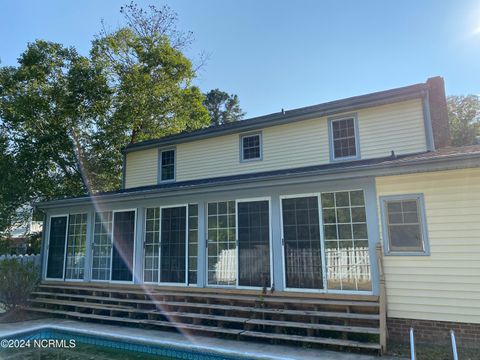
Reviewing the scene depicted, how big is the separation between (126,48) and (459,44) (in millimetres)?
17948

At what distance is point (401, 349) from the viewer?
18.4ft

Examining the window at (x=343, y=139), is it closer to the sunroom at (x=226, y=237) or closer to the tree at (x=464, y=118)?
the sunroom at (x=226, y=237)

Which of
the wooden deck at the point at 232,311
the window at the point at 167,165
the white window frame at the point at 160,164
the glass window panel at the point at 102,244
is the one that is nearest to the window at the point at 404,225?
the wooden deck at the point at 232,311

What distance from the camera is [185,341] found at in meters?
6.46

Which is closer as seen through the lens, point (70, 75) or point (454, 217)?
point (454, 217)

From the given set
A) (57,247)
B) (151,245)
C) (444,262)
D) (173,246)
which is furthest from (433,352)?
(57,247)

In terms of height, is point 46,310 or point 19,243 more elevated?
point 19,243

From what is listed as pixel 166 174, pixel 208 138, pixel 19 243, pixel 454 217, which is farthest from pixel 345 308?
pixel 19 243

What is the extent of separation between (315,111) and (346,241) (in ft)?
14.0

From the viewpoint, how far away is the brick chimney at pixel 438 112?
28.2ft

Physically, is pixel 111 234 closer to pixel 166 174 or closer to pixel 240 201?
pixel 166 174

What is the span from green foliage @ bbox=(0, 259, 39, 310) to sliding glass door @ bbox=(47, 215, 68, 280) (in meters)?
1.16

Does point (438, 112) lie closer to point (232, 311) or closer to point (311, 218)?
point (311, 218)

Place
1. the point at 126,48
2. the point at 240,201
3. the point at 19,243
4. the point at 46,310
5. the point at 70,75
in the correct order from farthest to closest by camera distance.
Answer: the point at 19,243
the point at 126,48
the point at 70,75
the point at 46,310
the point at 240,201
